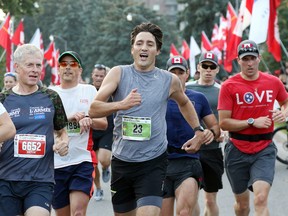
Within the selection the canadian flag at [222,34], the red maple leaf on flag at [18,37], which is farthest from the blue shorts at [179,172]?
the canadian flag at [222,34]

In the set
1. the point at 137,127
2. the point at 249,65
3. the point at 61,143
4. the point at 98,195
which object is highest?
the point at 249,65

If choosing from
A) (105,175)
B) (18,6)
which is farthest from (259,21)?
(18,6)

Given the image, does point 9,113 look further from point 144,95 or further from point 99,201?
point 99,201

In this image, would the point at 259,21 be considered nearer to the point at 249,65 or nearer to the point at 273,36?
the point at 273,36

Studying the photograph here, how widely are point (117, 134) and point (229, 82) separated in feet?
6.49

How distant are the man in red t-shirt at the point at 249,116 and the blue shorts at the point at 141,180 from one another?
A: 1.58m

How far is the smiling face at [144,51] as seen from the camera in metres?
6.40

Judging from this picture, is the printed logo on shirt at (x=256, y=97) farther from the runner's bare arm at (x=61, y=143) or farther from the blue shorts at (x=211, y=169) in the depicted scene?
the runner's bare arm at (x=61, y=143)

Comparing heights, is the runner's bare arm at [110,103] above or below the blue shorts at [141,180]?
above

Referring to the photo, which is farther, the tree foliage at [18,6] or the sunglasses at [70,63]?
the tree foliage at [18,6]

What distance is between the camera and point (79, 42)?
9144 centimetres

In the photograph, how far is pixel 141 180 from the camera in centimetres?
645

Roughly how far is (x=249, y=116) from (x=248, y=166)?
0.54m

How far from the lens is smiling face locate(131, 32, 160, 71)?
6398mm
